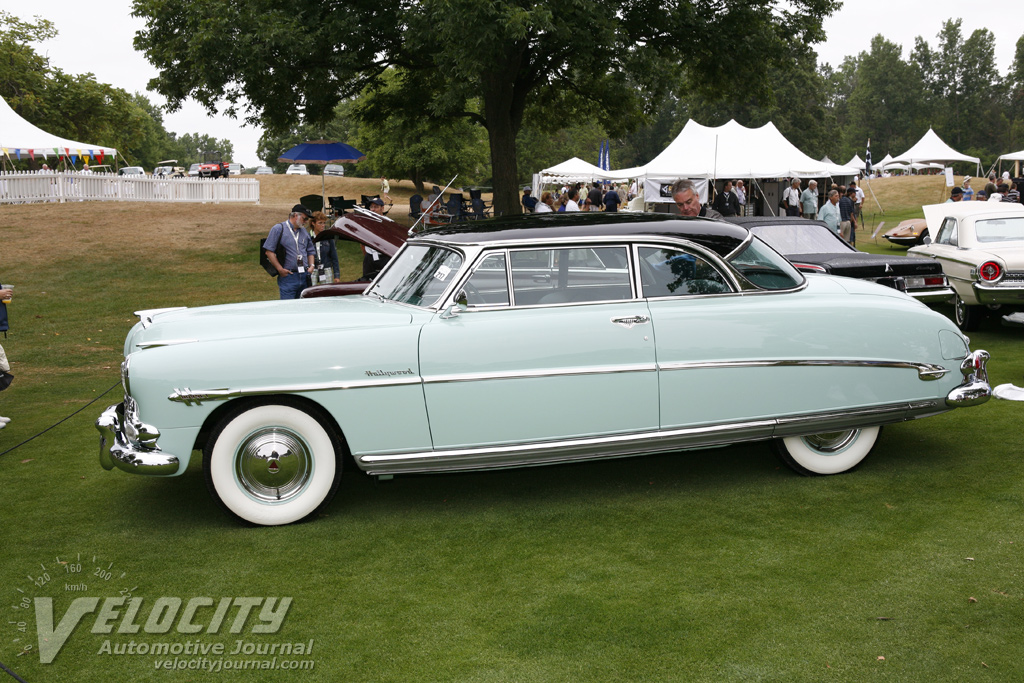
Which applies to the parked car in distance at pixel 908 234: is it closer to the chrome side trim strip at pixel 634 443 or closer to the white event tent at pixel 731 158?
the white event tent at pixel 731 158

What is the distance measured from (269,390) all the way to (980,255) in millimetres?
9015

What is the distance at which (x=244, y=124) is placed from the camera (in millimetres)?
22844

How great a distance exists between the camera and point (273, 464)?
4980mm

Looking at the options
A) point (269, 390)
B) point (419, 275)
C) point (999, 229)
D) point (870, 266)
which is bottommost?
point (269, 390)

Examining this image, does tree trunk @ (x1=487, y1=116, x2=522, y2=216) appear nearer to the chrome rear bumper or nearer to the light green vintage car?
the chrome rear bumper

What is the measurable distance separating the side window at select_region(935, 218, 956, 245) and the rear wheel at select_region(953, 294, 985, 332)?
3.03ft

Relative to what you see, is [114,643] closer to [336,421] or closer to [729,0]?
[336,421]

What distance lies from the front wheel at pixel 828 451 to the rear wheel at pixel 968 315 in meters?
6.20

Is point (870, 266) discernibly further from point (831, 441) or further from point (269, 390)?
point (269, 390)

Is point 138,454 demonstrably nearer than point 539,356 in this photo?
Yes

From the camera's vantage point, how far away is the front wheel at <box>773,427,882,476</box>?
5746 millimetres

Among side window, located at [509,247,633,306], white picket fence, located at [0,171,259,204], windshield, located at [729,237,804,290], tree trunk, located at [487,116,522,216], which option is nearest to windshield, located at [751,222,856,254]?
windshield, located at [729,237,804,290]

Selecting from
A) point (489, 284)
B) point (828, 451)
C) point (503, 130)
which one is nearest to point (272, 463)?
point (489, 284)

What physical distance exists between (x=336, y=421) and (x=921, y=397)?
3555mm
